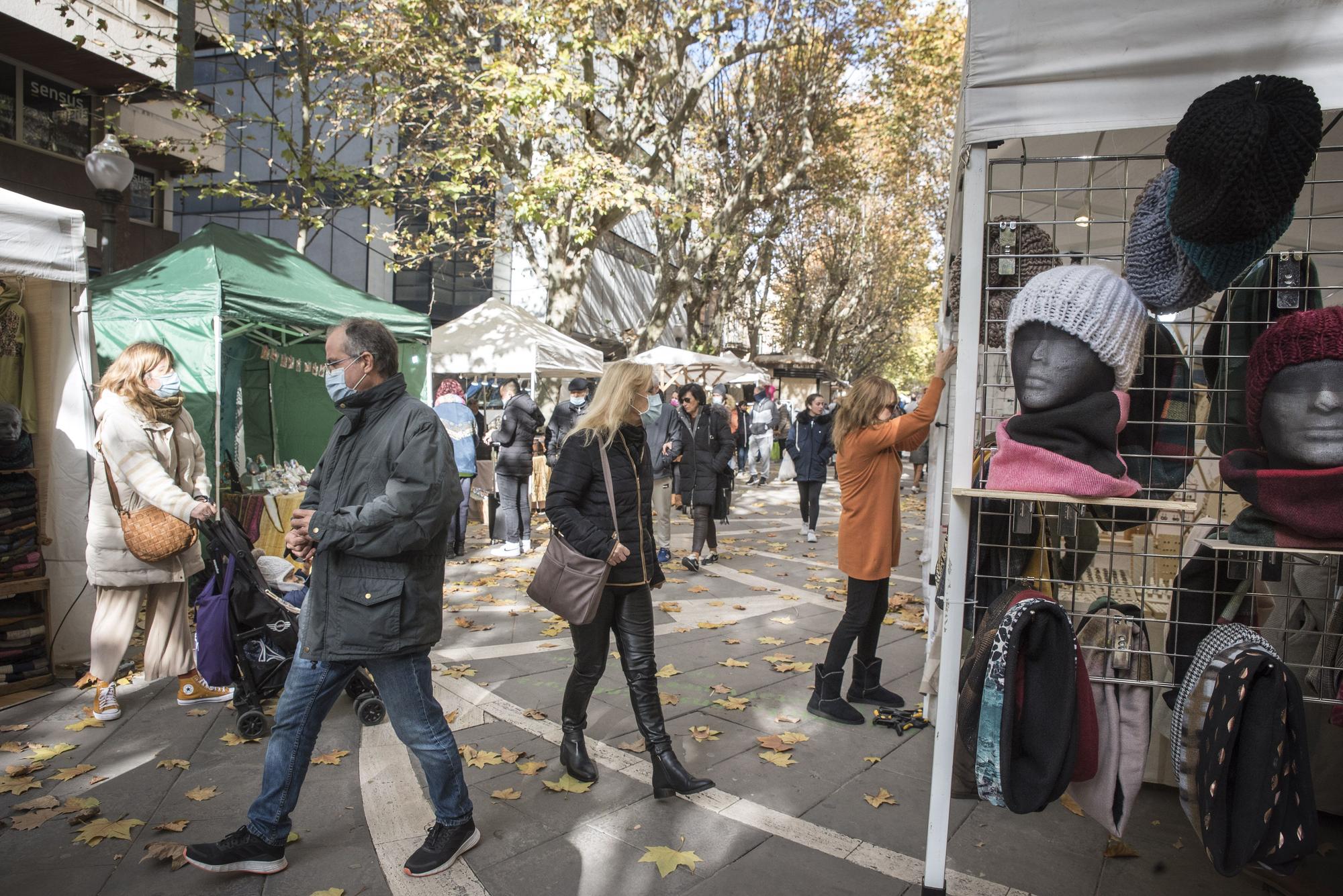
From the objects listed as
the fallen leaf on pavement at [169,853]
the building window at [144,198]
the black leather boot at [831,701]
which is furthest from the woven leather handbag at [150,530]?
the building window at [144,198]

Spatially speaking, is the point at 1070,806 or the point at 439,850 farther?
the point at 1070,806

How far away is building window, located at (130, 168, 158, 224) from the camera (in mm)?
18531

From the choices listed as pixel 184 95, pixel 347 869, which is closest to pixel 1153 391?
pixel 347 869

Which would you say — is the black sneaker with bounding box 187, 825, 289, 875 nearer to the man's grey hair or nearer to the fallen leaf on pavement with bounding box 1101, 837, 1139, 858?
the man's grey hair

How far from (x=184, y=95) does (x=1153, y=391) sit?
528 inches

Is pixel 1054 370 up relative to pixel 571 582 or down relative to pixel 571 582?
up

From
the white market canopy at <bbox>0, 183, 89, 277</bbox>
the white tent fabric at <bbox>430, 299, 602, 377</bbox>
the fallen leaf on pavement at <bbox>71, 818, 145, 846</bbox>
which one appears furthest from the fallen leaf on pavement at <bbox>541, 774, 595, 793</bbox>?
the white tent fabric at <bbox>430, 299, 602, 377</bbox>

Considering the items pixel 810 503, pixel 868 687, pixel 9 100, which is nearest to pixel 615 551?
pixel 868 687

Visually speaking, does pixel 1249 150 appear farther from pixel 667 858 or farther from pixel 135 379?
pixel 135 379

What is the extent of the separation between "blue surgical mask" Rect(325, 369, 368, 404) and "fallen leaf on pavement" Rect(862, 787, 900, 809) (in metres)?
2.83

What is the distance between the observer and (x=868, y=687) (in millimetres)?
5148

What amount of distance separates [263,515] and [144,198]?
15.2m

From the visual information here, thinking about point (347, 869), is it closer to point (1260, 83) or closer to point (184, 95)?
point (1260, 83)

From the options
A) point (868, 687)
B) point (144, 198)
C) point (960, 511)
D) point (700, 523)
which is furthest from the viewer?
point (144, 198)
